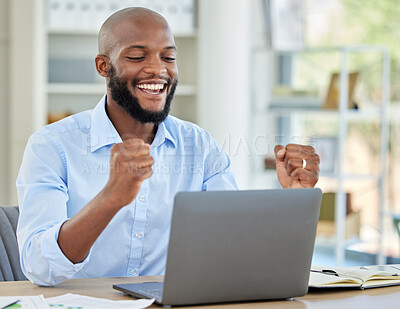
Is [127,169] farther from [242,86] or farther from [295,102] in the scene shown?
[295,102]

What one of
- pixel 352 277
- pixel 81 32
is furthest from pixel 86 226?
pixel 81 32

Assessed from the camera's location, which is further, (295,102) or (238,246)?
(295,102)

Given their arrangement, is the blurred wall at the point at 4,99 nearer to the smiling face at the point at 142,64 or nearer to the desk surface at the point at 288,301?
the smiling face at the point at 142,64

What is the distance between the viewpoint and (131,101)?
1750 millimetres

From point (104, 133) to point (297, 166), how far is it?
50 cm

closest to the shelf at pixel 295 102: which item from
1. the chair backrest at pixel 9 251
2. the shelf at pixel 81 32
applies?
the shelf at pixel 81 32

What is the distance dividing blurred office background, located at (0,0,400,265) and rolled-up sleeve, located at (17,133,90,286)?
194 cm

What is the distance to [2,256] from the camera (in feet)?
5.60

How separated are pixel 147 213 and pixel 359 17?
3329mm

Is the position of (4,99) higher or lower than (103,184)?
higher

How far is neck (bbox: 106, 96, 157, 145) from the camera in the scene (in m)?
1.82

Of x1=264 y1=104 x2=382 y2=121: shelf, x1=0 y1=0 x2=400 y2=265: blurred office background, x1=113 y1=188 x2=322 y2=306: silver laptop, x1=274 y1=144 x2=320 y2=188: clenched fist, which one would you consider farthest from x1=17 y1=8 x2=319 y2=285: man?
x1=264 y1=104 x2=382 y2=121: shelf

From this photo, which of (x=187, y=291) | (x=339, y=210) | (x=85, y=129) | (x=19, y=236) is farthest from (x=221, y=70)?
(x=187, y=291)

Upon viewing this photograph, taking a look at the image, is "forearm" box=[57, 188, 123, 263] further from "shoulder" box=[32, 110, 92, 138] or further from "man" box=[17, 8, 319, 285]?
"shoulder" box=[32, 110, 92, 138]
